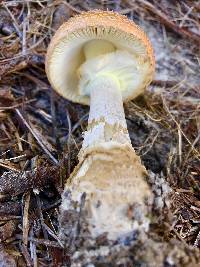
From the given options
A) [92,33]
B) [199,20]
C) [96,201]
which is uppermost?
[92,33]

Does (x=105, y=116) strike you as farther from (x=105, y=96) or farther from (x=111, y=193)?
(x=111, y=193)

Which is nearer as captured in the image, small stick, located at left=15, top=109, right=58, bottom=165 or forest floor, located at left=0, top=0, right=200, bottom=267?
forest floor, located at left=0, top=0, right=200, bottom=267

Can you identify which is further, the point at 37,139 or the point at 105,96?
the point at 37,139

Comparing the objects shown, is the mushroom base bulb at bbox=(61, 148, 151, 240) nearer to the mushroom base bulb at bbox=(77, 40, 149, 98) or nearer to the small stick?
the small stick

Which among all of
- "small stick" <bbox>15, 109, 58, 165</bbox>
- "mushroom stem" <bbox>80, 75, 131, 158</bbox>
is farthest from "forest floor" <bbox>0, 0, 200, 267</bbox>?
"mushroom stem" <bbox>80, 75, 131, 158</bbox>

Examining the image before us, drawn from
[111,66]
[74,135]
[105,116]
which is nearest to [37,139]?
[74,135]

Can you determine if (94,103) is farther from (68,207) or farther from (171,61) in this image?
(171,61)

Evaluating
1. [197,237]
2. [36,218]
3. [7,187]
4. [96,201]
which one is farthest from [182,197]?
[7,187]
